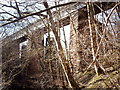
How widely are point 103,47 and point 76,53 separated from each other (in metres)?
0.72

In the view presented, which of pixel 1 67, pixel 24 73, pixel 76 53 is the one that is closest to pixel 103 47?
pixel 76 53

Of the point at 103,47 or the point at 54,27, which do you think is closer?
the point at 103,47

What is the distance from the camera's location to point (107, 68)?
7.54ft

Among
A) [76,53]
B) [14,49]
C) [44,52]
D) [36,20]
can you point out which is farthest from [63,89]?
[14,49]

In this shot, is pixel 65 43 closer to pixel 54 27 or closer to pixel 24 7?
pixel 54 27

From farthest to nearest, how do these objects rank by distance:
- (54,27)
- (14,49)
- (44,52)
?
(14,49) < (44,52) < (54,27)

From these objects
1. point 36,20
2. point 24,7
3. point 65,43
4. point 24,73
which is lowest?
point 24,73

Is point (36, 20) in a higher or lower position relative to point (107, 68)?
higher

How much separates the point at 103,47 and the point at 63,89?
130cm

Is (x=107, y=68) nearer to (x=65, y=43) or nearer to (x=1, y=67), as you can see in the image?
(x=65, y=43)

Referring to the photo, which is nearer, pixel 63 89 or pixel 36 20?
pixel 63 89

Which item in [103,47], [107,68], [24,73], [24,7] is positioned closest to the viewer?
[103,47]

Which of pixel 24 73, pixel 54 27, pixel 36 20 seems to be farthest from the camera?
pixel 24 73

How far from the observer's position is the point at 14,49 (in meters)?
3.92
